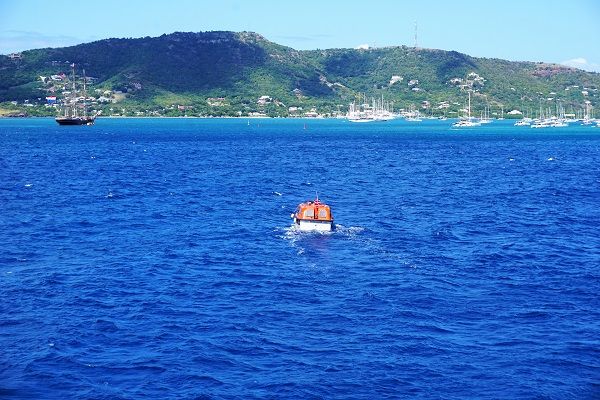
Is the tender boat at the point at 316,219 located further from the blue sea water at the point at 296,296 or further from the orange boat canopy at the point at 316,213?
the blue sea water at the point at 296,296

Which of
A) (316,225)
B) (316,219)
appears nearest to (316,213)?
(316,219)

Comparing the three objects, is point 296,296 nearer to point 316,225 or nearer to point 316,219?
point 316,219

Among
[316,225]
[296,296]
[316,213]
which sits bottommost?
[296,296]

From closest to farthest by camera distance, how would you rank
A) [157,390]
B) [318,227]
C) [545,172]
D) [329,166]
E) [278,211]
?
[157,390] → [318,227] → [278,211] → [545,172] → [329,166]

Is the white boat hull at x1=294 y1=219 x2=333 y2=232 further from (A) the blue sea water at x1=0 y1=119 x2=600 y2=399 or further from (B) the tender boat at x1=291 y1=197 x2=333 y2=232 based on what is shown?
(A) the blue sea water at x1=0 y1=119 x2=600 y2=399

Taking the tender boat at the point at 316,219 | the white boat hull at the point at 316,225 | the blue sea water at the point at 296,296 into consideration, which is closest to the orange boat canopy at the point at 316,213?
the tender boat at the point at 316,219

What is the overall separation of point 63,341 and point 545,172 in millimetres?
109496

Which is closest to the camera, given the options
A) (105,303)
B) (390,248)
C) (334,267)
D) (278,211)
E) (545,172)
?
(105,303)

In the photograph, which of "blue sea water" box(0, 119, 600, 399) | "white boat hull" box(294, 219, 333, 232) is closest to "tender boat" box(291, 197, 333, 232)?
"white boat hull" box(294, 219, 333, 232)

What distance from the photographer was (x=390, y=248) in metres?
57.1

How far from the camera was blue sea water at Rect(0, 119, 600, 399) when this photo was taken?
30.7 metres

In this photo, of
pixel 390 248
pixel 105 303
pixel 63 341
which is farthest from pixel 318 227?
pixel 63 341

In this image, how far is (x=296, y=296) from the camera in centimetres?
4303

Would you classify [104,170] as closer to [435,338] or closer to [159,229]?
[159,229]
